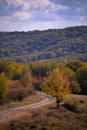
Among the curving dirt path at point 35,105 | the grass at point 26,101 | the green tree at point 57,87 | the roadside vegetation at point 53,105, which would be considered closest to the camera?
the roadside vegetation at point 53,105

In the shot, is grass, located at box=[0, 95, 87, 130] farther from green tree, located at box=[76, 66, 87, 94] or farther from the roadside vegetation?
green tree, located at box=[76, 66, 87, 94]

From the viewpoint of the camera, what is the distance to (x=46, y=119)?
8256 centimetres

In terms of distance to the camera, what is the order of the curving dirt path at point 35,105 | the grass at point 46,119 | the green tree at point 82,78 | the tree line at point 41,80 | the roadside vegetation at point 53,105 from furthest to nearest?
→ the green tree at point 82,78, the tree line at point 41,80, the curving dirt path at point 35,105, the roadside vegetation at point 53,105, the grass at point 46,119

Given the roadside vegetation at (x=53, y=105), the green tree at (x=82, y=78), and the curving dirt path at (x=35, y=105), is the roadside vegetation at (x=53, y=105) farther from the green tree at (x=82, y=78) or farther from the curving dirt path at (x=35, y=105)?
the curving dirt path at (x=35, y=105)

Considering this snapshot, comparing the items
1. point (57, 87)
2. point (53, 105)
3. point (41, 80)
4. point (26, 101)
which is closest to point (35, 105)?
point (53, 105)

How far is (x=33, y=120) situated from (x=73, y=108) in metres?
23.1

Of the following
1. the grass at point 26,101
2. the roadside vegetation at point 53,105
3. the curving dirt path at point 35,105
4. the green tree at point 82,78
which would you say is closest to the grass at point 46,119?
the roadside vegetation at point 53,105

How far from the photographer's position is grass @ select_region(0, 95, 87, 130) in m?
A: 74.8

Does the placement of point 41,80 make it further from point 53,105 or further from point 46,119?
point 46,119

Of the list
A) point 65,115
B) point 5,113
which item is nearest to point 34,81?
point 65,115

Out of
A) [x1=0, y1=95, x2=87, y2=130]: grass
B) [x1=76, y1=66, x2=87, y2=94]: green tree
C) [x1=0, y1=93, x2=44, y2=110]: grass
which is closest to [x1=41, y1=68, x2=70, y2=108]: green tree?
[x1=0, y1=95, x2=87, y2=130]: grass

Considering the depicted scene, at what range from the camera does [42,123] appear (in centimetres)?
7850

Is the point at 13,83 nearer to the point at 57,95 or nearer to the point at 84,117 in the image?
the point at 57,95

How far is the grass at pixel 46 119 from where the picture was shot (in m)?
Answer: 74.8
